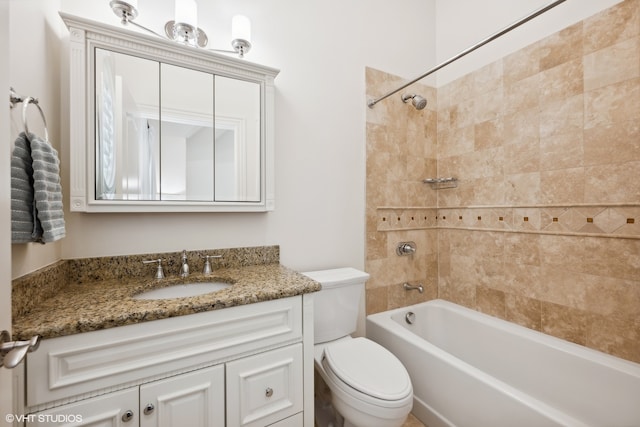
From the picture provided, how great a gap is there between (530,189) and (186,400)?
204cm

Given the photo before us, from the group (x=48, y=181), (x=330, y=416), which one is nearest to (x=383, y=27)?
(x=48, y=181)

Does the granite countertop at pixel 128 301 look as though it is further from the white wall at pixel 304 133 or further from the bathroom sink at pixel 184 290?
the white wall at pixel 304 133

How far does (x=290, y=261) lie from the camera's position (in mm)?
1654

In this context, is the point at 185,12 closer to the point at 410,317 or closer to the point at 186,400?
the point at 186,400

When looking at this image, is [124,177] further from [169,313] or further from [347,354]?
[347,354]

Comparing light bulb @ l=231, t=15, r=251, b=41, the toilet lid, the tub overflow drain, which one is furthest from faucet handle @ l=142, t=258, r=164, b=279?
the tub overflow drain

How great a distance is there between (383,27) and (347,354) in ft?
7.19

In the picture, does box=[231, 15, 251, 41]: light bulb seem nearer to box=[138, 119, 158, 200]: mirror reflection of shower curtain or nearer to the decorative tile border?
box=[138, 119, 158, 200]: mirror reflection of shower curtain

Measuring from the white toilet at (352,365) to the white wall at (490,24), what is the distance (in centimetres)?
164

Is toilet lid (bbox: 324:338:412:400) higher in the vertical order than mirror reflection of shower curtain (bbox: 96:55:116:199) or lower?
lower

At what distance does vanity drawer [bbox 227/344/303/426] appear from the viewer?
102 centimetres

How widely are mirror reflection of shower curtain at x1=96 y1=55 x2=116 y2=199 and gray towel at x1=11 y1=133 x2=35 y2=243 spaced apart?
13.4 inches

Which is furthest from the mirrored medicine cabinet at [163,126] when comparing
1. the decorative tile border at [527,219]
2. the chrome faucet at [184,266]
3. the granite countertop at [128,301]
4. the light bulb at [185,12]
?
the decorative tile border at [527,219]

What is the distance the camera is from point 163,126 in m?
1.29
